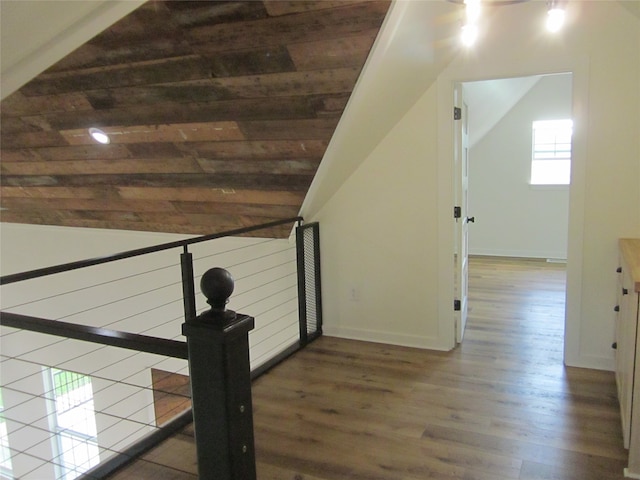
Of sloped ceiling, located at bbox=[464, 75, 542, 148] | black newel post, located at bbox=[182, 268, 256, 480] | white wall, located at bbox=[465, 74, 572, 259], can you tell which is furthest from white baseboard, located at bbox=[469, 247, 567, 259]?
black newel post, located at bbox=[182, 268, 256, 480]

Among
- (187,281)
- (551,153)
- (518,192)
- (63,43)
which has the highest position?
(63,43)

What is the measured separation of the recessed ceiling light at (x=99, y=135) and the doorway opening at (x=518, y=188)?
4.49 meters

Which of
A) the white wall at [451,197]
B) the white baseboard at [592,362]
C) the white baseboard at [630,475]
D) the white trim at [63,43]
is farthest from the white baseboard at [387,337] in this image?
the white trim at [63,43]

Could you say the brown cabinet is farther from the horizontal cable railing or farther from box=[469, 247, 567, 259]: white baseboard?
box=[469, 247, 567, 259]: white baseboard

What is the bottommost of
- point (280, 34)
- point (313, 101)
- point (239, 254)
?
point (239, 254)

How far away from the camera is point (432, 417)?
8.34 ft

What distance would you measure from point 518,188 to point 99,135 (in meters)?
5.46

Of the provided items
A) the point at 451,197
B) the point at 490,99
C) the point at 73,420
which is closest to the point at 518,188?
the point at 490,99

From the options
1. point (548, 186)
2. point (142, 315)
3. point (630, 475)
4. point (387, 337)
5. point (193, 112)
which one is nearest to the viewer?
point (630, 475)

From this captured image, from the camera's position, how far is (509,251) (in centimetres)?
677

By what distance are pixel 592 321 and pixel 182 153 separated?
2.90 m

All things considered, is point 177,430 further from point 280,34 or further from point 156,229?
point 156,229

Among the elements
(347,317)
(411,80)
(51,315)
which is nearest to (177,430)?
(347,317)

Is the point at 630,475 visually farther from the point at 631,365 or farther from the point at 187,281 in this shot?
the point at 187,281
